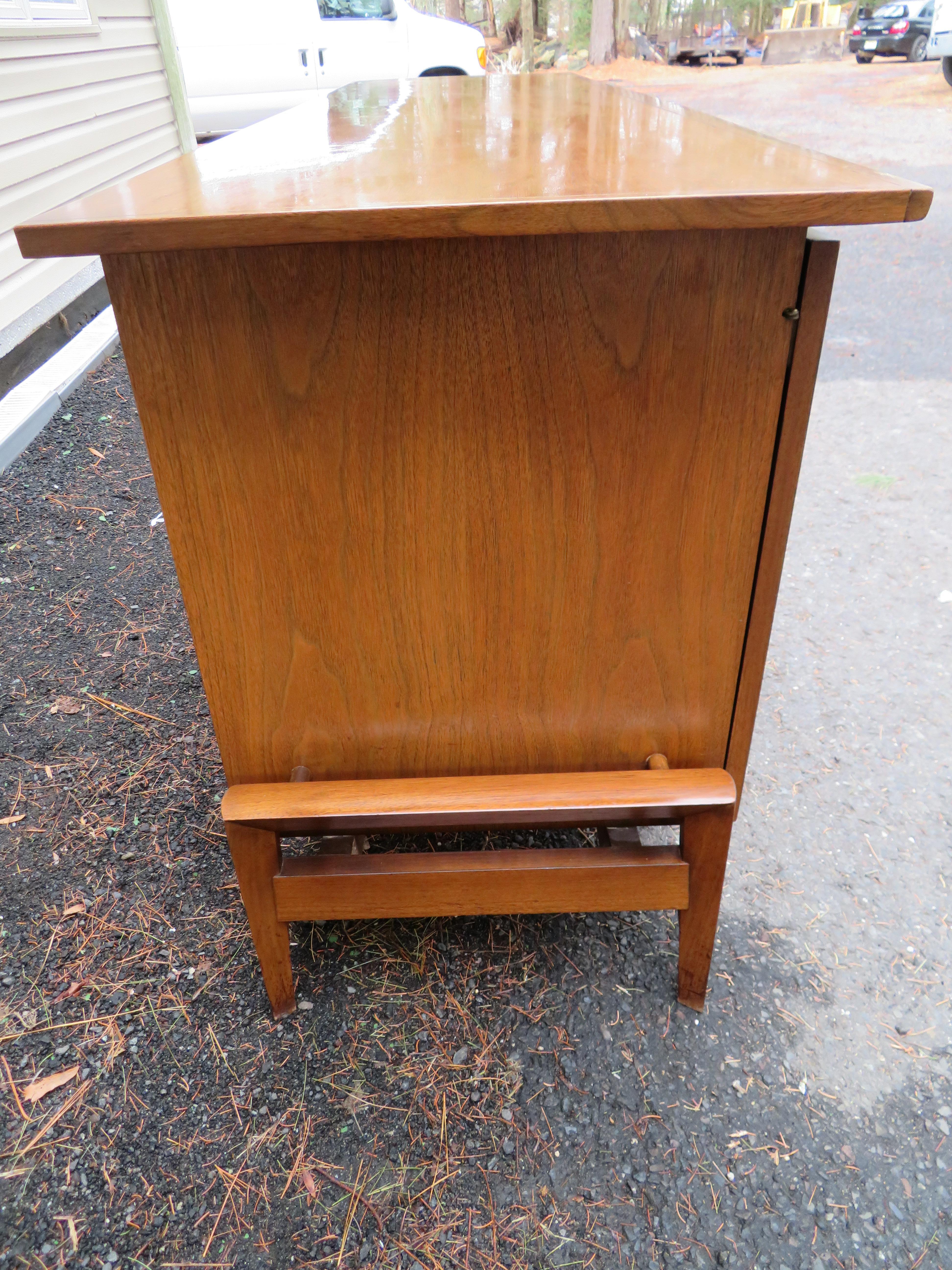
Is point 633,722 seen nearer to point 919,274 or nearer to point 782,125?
point 919,274

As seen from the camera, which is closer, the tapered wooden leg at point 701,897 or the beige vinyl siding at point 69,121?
the tapered wooden leg at point 701,897

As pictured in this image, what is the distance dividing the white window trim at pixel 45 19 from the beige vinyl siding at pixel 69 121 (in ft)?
0.09

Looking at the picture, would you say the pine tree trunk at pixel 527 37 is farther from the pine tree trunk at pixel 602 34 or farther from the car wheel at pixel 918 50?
the car wheel at pixel 918 50

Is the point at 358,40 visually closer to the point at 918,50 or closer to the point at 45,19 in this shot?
the point at 45,19

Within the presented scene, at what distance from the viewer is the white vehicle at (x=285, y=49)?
6.67 meters

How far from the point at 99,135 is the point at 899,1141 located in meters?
5.55

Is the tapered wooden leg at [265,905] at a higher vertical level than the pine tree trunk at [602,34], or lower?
lower

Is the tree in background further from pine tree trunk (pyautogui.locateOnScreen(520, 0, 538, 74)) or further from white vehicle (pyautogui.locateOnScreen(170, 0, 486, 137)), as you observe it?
white vehicle (pyautogui.locateOnScreen(170, 0, 486, 137))

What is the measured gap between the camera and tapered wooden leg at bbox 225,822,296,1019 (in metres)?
1.25

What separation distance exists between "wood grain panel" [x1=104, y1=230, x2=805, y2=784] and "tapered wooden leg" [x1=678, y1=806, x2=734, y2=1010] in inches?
4.5

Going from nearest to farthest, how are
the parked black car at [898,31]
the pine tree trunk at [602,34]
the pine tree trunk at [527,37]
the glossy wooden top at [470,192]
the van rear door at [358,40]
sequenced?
the glossy wooden top at [470,192], the van rear door at [358,40], the parked black car at [898,31], the pine tree trunk at [602,34], the pine tree trunk at [527,37]

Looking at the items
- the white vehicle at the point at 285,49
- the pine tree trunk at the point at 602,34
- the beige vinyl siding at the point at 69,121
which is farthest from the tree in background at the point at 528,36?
the beige vinyl siding at the point at 69,121

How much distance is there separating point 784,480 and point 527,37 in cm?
2088

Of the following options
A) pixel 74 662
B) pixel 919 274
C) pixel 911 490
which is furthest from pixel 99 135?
pixel 919 274
